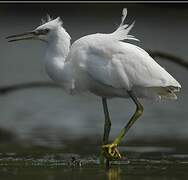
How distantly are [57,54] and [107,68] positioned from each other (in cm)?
91

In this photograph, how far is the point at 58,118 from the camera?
20531 millimetres

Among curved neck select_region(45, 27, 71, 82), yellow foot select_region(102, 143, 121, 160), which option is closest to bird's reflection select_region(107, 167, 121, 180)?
yellow foot select_region(102, 143, 121, 160)

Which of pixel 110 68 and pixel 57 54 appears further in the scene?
pixel 57 54

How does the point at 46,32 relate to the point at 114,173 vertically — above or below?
above

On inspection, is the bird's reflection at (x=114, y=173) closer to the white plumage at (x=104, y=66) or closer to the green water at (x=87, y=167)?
the green water at (x=87, y=167)

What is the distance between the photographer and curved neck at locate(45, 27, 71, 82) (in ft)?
45.5

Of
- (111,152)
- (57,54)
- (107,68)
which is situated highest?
(57,54)

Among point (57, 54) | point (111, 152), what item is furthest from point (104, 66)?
point (111, 152)

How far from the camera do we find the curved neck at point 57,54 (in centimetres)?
1388

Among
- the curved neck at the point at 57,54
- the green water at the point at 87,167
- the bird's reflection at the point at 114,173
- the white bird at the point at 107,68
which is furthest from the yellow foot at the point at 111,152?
the curved neck at the point at 57,54

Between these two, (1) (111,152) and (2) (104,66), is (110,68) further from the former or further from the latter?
(1) (111,152)

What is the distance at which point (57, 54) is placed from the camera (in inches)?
550

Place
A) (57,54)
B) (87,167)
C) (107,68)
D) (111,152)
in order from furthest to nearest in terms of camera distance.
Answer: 1. (57,54)
2. (107,68)
3. (111,152)
4. (87,167)

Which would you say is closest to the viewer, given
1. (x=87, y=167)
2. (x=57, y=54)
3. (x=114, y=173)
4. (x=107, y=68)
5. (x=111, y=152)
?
(x=114, y=173)
